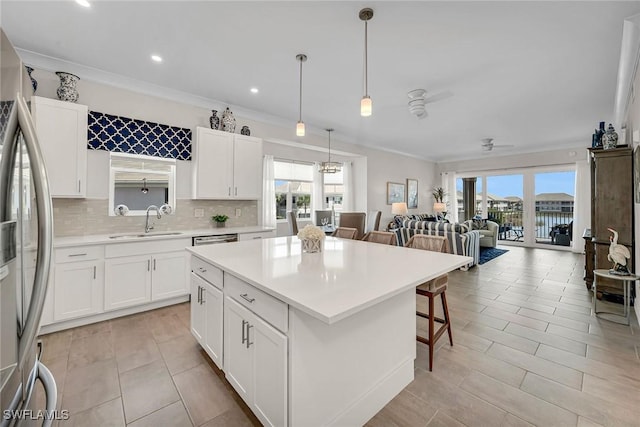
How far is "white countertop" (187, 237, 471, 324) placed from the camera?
1156mm

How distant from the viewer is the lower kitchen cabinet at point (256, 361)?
1.29 m

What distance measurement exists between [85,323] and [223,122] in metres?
2.91

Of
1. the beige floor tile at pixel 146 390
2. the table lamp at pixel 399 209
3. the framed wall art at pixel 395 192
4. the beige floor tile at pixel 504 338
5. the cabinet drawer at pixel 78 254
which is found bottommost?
the beige floor tile at pixel 146 390

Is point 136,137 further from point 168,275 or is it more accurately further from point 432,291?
point 432,291

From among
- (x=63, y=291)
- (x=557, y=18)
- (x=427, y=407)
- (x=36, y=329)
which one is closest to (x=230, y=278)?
(x=36, y=329)

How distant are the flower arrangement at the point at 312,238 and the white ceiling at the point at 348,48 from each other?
173 cm

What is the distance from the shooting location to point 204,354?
227 centimetres

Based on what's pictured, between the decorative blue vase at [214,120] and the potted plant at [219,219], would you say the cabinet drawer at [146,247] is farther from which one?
the decorative blue vase at [214,120]

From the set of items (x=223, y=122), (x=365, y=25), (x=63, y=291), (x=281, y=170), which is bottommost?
(x=63, y=291)

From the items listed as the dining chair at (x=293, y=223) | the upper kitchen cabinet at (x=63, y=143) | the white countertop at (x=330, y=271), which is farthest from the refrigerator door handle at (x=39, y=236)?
the dining chair at (x=293, y=223)

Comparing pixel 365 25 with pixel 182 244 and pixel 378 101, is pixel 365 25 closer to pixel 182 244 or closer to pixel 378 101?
pixel 378 101

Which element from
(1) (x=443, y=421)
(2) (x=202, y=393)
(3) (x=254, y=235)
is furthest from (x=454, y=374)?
(3) (x=254, y=235)

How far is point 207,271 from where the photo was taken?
6.75 feet

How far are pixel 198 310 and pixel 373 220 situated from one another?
14.9ft
